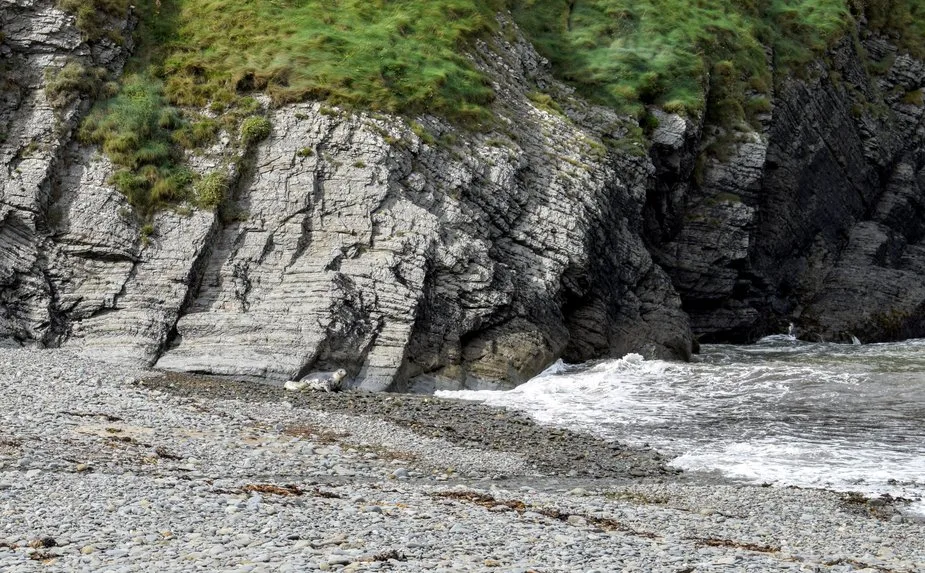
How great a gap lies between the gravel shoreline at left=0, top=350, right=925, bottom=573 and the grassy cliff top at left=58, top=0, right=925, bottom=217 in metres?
12.5

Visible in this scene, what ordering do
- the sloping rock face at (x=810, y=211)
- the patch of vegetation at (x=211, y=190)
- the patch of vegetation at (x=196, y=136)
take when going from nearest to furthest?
the patch of vegetation at (x=211, y=190) → the patch of vegetation at (x=196, y=136) → the sloping rock face at (x=810, y=211)

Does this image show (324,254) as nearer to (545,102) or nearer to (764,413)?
(545,102)

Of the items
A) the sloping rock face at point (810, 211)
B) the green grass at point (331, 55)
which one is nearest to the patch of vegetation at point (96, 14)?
the green grass at point (331, 55)

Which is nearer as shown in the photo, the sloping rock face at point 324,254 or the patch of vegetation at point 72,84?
the sloping rock face at point 324,254

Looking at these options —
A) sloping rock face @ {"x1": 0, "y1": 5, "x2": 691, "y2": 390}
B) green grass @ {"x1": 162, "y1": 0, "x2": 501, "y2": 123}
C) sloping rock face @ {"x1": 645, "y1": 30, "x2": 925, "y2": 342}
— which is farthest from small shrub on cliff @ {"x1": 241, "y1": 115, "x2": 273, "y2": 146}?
sloping rock face @ {"x1": 645, "y1": 30, "x2": 925, "y2": 342}

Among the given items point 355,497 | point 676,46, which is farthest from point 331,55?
point 355,497

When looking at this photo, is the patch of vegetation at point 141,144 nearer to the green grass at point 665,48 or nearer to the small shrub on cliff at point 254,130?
the small shrub on cliff at point 254,130

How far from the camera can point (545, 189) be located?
3650cm

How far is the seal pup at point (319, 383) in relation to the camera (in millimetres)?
27781

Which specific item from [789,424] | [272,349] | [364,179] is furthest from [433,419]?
[364,179]

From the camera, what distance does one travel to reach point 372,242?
32.0 metres

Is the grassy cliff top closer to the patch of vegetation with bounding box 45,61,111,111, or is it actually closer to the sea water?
the patch of vegetation with bounding box 45,61,111,111

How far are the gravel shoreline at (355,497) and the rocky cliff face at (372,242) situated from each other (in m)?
4.64

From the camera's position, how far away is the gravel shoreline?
39.2 ft
